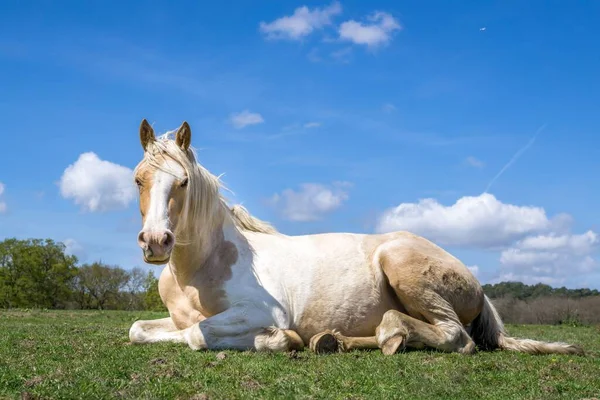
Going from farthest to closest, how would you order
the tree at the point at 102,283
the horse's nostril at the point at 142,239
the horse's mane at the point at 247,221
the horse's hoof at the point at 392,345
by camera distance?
the tree at the point at 102,283
the horse's mane at the point at 247,221
the horse's hoof at the point at 392,345
the horse's nostril at the point at 142,239

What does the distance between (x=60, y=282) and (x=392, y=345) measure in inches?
2031

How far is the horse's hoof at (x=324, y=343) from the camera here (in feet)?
23.7

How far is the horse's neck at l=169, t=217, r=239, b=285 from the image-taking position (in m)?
7.78

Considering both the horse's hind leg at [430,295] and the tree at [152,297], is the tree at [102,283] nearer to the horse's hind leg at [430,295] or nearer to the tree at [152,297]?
the tree at [152,297]

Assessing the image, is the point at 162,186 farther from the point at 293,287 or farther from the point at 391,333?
the point at 391,333

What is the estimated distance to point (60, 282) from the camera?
5356 cm

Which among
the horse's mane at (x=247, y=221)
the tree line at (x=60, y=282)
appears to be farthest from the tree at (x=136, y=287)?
the horse's mane at (x=247, y=221)

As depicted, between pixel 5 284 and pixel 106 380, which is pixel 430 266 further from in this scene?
pixel 5 284

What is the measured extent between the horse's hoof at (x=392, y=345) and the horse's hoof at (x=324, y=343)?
0.58 meters

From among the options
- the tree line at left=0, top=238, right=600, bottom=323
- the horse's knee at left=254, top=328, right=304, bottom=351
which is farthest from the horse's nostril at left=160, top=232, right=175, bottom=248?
the tree line at left=0, top=238, right=600, bottom=323

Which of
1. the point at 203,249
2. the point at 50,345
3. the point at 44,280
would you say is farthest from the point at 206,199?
the point at 44,280

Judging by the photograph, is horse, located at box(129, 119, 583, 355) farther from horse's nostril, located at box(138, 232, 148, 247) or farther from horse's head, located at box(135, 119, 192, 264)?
horse's nostril, located at box(138, 232, 148, 247)

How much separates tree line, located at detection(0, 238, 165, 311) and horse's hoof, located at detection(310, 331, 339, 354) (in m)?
43.9

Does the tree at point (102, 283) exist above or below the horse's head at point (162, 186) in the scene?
above
